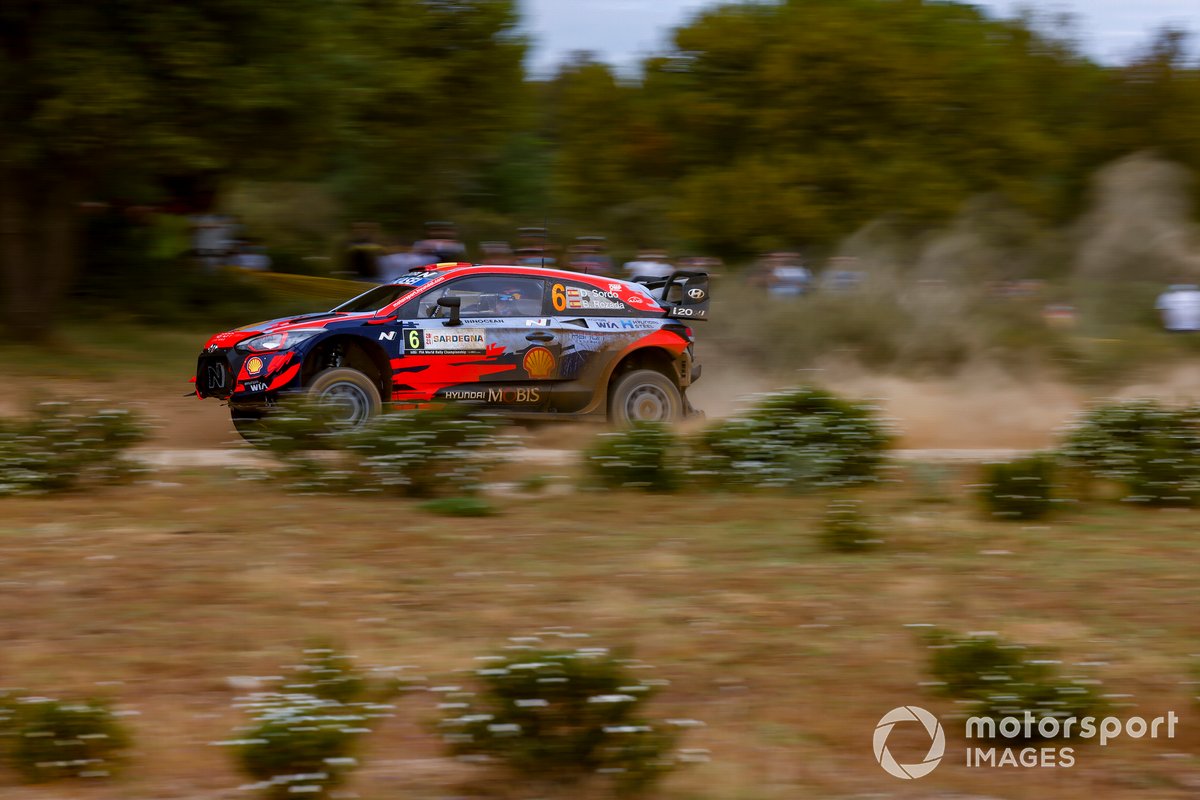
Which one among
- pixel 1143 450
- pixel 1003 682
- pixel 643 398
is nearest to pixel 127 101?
pixel 643 398

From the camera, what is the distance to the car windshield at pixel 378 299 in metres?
12.5

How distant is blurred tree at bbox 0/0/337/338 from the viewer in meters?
16.8

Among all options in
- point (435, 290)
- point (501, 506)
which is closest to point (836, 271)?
point (435, 290)

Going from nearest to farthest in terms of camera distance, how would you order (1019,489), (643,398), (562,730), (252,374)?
(562,730), (1019,489), (252,374), (643,398)

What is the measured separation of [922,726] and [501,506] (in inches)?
161

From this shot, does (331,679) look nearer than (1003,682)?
Yes

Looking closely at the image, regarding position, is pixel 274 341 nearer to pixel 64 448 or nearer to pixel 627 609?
pixel 64 448

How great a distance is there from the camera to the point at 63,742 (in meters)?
5.26

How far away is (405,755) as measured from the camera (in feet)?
18.4

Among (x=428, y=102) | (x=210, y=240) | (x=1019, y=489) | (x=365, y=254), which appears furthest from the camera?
(x=428, y=102)

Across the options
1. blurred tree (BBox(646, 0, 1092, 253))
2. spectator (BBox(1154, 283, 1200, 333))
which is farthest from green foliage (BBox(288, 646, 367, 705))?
blurred tree (BBox(646, 0, 1092, 253))

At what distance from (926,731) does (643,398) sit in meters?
7.52

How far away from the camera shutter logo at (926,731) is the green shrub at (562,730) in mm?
1011

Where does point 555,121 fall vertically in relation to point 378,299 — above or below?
above
